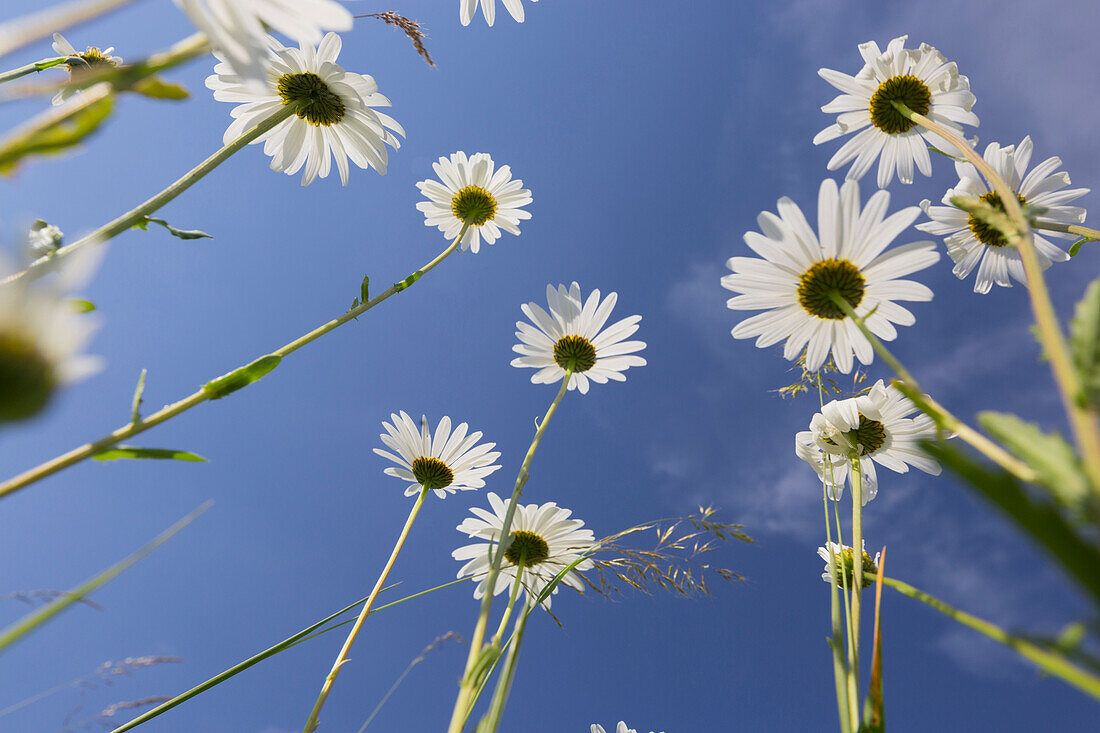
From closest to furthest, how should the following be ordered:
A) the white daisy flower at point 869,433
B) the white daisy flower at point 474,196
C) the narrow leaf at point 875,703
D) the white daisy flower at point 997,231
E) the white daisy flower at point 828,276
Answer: the narrow leaf at point 875,703, the white daisy flower at point 828,276, the white daisy flower at point 869,433, the white daisy flower at point 997,231, the white daisy flower at point 474,196

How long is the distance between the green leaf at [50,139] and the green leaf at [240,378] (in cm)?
36

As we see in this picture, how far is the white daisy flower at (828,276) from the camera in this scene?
0.90m

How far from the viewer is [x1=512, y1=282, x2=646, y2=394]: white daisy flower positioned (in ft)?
5.09

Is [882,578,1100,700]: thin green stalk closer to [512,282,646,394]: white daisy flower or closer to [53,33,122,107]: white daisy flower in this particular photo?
[512,282,646,394]: white daisy flower

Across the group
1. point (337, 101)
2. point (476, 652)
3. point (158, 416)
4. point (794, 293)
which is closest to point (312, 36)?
point (158, 416)

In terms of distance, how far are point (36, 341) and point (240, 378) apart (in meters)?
0.42

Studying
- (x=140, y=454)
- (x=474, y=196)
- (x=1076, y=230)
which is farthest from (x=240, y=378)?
(x=474, y=196)

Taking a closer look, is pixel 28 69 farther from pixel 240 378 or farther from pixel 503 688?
pixel 503 688

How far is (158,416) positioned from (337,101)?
1.10 m

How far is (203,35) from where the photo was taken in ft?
1.32

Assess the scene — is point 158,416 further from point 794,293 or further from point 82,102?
point 794,293

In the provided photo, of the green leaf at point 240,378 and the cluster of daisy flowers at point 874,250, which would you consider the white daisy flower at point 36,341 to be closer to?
the green leaf at point 240,378

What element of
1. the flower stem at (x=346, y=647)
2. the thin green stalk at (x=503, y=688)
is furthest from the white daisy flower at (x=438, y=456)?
the thin green stalk at (x=503, y=688)

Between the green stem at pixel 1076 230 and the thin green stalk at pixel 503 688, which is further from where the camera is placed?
the green stem at pixel 1076 230
